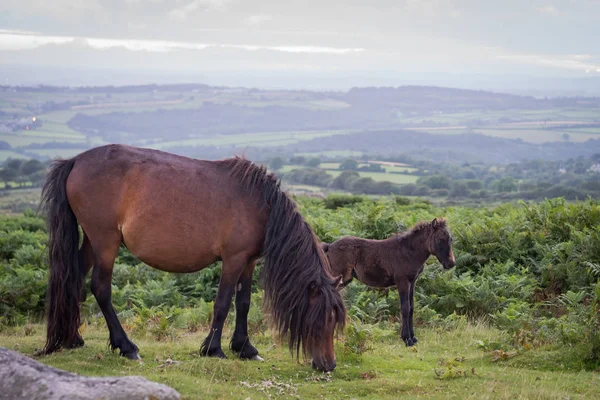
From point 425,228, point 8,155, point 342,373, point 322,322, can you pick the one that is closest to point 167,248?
point 322,322

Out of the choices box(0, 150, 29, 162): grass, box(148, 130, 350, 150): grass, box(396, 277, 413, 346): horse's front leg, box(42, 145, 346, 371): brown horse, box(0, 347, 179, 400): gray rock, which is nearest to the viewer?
box(0, 347, 179, 400): gray rock

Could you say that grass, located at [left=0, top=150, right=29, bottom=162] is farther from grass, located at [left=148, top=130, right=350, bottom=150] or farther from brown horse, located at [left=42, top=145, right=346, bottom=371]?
brown horse, located at [left=42, top=145, right=346, bottom=371]

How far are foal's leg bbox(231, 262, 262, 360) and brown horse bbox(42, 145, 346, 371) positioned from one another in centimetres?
32

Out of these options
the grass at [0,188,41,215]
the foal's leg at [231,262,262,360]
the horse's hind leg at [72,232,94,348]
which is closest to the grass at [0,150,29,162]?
the grass at [0,188,41,215]

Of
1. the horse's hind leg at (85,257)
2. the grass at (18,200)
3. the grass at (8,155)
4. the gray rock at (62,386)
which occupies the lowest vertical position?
the grass at (18,200)

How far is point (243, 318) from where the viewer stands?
8.68 m

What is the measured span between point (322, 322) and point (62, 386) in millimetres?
3502

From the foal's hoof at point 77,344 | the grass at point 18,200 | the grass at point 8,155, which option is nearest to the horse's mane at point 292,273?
the foal's hoof at point 77,344

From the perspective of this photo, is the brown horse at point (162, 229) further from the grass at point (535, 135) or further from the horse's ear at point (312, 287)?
the grass at point (535, 135)

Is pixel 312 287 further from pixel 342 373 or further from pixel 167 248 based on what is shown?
pixel 167 248

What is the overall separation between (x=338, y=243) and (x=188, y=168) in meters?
3.79

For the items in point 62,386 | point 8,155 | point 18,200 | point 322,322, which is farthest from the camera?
point 8,155

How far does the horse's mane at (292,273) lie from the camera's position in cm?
777

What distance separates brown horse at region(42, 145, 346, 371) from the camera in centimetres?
811
